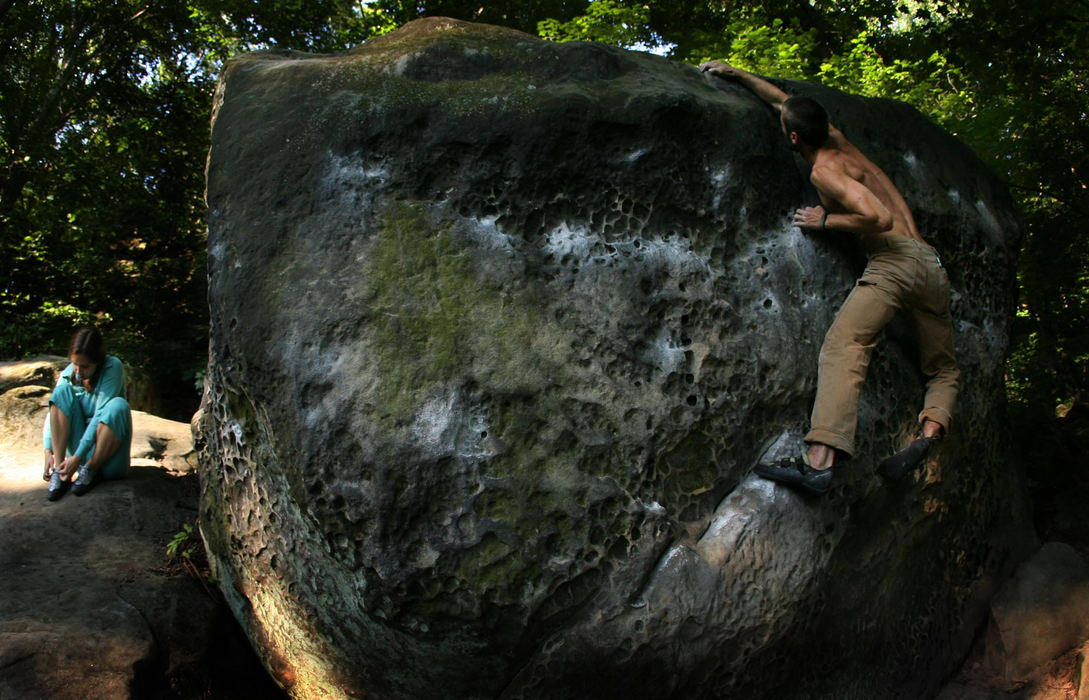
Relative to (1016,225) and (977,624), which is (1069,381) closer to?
(1016,225)

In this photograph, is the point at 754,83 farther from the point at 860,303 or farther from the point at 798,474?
the point at 798,474

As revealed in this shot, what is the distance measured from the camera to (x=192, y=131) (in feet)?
33.4

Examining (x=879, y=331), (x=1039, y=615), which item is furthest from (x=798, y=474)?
(x=1039, y=615)

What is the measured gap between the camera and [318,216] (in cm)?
339

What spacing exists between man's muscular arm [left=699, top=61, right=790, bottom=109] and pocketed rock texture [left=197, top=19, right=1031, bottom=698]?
0.29ft

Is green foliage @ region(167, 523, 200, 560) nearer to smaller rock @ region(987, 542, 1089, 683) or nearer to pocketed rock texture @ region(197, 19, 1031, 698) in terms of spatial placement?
pocketed rock texture @ region(197, 19, 1031, 698)

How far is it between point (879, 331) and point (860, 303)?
0.16 meters

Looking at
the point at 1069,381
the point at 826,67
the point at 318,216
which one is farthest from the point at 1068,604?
the point at 826,67

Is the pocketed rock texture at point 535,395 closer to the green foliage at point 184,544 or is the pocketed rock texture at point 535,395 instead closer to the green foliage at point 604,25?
the green foliage at point 184,544

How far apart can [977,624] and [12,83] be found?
1122 cm

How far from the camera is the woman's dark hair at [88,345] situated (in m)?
4.81

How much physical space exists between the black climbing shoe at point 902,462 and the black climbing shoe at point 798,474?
0.36 meters

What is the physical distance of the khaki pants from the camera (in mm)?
3469

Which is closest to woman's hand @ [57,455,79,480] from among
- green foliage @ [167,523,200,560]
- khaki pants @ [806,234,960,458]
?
green foliage @ [167,523,200,560]
